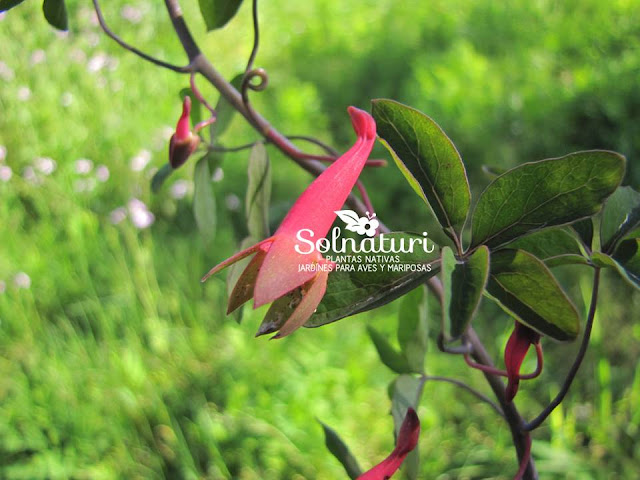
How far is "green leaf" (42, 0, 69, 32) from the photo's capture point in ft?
1.61

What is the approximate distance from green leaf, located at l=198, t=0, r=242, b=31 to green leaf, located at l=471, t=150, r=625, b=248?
0.82 ft

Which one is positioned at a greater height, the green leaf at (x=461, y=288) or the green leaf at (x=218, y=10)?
the green leaf at (x=218, y=10)

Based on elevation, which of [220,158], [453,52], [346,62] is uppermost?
[346,62]

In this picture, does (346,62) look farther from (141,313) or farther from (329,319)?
(329,319)

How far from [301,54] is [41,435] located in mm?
1771

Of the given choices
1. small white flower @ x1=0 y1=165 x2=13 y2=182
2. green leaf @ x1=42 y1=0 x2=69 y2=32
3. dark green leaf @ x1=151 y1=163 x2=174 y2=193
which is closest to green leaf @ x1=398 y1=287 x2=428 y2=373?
dark green leaf @ x1=151 y1=163 x2=174 y2=193

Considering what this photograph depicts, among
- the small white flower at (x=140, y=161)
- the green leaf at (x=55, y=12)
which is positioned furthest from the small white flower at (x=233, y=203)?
the green leaf at (x=55, y=12)

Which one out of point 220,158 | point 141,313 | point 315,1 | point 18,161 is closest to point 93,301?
point 141,313

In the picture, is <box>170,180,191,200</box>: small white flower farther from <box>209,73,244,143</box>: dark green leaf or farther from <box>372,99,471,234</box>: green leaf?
<box>372,99,471,234</box>: green leaf

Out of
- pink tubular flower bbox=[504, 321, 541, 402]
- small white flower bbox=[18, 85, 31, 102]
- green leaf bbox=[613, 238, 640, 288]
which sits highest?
small white flower bbox=[18, 85, 31, 102]

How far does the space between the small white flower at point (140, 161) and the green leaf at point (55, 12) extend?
1.36 metres

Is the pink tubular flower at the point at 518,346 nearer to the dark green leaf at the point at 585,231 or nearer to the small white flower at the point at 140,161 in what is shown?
the dark green leaf at the point at 585,231

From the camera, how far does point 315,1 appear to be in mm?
2945

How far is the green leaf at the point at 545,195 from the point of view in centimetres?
29
